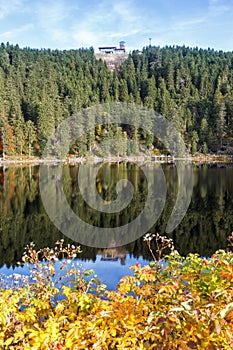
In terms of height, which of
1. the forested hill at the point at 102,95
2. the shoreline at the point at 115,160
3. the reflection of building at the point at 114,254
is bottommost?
the reflection of building at the point at 114,254

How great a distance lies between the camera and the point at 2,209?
22.1 meters

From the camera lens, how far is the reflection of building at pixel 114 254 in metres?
13.5

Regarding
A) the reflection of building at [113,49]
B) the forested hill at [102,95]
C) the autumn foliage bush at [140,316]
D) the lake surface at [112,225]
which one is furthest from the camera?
the reflection of building at [113,49]

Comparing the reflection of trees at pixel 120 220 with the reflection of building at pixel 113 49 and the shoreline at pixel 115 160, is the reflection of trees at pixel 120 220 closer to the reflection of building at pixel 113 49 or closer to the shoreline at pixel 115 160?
the shoreline at pixel 115 160

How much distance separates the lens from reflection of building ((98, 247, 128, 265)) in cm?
1350

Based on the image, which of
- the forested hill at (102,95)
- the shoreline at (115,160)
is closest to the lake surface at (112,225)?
the shoreline at (115,160)

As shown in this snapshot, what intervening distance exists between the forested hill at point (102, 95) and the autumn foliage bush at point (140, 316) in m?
66.7

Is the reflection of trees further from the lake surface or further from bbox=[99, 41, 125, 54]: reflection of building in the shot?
bbox=[99, 41, 125, 54]: reflection of building

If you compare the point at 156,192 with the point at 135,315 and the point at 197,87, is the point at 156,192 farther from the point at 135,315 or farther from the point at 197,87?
the point at 197,87

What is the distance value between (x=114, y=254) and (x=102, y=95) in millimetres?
96358

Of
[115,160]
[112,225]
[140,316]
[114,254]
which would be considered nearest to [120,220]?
[112,225]

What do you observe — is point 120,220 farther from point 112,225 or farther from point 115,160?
point 115,160

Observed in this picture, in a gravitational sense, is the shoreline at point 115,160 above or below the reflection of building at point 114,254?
above

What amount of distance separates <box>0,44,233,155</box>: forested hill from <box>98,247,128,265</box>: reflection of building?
57.5 m
